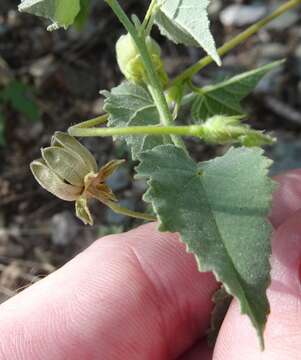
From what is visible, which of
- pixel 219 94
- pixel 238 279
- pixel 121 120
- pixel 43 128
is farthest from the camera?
pixel 43 128

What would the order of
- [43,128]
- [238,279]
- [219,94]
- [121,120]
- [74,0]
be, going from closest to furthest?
[238,279], [74,0], [121,120], [219,94], [43,128]

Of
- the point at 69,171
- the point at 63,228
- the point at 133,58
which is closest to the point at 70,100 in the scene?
the point at 63,228

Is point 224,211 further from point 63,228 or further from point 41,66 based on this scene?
point 41,66

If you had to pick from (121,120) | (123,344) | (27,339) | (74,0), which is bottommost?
(123,344)

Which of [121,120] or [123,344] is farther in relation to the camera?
[123,344]

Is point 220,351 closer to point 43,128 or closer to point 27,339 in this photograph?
point 27,339

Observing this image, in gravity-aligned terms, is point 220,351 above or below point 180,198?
below

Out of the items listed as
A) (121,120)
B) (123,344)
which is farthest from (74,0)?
(123,344)

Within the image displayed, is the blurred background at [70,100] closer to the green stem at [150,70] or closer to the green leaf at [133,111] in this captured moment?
the green leaf at [133,111]
